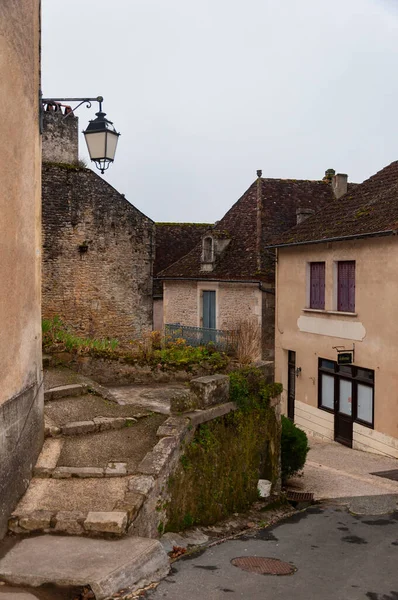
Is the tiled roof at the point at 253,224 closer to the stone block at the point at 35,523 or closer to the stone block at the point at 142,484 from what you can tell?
the stone block at the point at 142,484

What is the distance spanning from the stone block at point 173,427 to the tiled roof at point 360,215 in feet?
26.1

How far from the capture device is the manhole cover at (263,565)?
6.07 m

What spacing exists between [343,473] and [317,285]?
20.4 feet

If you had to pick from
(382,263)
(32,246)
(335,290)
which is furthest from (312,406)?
(32,246)

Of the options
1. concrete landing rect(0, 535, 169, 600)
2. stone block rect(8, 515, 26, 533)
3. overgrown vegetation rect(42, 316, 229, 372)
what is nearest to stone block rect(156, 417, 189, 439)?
concrete landing rect(0, 535, 169, 600)

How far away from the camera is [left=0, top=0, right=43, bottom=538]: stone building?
591cm

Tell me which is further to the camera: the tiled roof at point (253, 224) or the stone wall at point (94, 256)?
the tiled roof at point (253, 224)

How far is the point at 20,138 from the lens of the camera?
6359 millimetres

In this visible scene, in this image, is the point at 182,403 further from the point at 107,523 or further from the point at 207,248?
the point at 207,248

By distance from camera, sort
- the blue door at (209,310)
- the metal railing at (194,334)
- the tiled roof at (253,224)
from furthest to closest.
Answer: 1. the blue door at (209,310)
2. the tiled roof at (253,224)
3. the metal railing at (194,334)

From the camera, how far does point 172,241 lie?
29.3 meters

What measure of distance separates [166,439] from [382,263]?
896 cm

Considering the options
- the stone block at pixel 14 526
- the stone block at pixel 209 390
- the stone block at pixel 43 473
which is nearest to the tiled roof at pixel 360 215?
the stone block at pixel 209 390

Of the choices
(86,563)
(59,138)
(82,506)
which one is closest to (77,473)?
(82,506)
